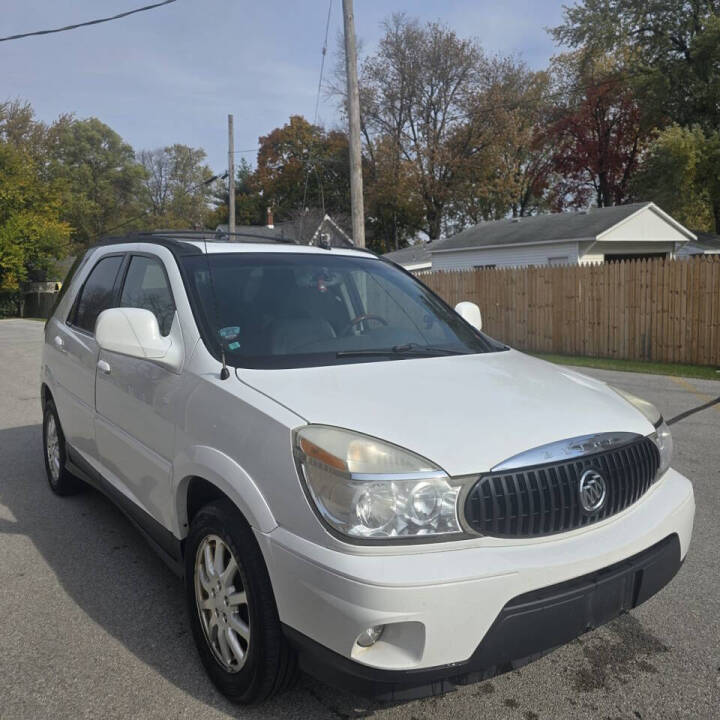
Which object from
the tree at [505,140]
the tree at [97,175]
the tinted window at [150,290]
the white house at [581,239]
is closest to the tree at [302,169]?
the tree at [505,140]

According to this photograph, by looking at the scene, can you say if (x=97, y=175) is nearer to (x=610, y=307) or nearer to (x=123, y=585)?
(x=610, y=307)

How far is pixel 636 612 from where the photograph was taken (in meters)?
3.50

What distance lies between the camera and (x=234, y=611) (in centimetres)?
270

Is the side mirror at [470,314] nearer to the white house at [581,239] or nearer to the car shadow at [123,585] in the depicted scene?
the car shadow at [123,585]

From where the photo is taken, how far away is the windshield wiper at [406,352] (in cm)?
325

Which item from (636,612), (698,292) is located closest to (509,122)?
(698,292)

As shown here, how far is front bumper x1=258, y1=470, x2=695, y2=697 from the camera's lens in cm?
216

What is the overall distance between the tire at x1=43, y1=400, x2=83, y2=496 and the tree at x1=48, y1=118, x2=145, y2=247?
205ft

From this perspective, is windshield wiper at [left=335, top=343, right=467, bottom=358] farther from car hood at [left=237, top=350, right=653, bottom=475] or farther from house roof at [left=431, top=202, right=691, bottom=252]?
house roof at [left=431, top=202, right=691, bottom=252]

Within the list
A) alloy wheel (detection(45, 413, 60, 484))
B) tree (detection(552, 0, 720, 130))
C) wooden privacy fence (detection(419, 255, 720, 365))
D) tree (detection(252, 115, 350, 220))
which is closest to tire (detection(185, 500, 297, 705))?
alloy wheel (detection(45, 413, 60, 484))

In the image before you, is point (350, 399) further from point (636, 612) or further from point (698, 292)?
point (698, 292)

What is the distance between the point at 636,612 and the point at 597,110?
4567cm

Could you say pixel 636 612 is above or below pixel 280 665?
below

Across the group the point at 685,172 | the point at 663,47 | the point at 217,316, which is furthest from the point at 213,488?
the point at 663,47
